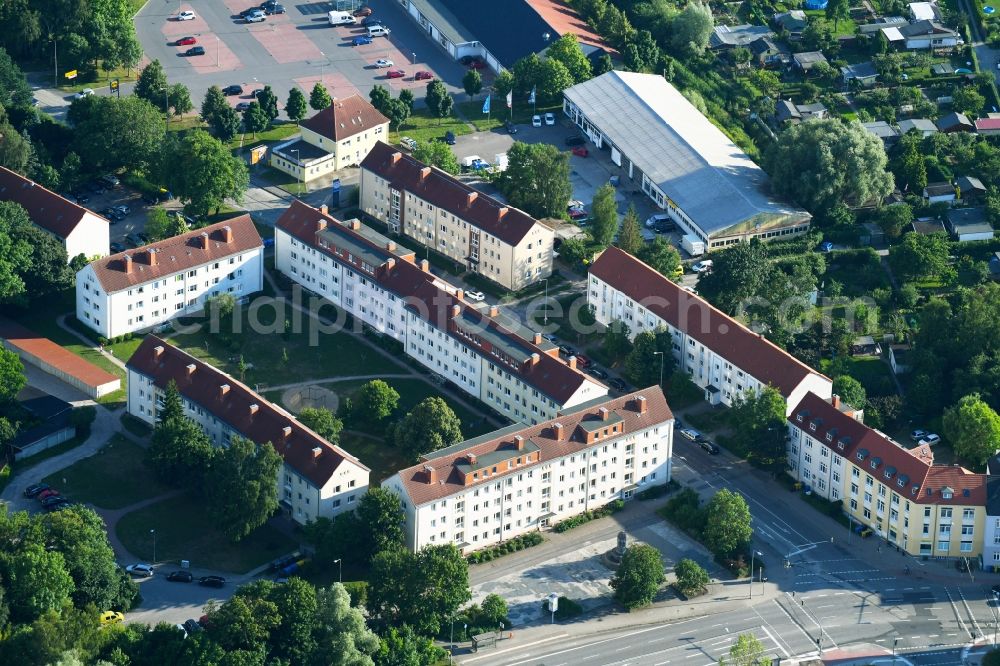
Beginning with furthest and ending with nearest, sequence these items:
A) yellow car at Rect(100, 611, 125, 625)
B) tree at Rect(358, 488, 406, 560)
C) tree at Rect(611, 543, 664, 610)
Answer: tree at Rect(358, 488, 406, 560) → tree at Rect(611, 543, 664, 610) → yellow car at Rect(100, 611, 125, 625)

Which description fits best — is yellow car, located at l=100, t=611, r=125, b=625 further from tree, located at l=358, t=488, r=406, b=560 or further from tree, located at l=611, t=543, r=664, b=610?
tree, located at l=611, t=543, r=664, b=610

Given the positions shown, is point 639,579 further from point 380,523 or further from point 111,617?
point 111,617

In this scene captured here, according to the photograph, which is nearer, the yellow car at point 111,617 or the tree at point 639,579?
the yellow car at point 111,617

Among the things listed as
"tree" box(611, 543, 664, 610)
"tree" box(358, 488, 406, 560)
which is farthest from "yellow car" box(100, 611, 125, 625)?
"tree" box(611, 543, 664, 610)

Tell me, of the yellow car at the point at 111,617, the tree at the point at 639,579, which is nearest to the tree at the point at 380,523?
the tree at the point at 639,579

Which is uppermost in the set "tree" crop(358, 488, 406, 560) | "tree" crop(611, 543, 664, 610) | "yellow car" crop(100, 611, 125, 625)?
"tree" crop(358, 488, 406, 560)

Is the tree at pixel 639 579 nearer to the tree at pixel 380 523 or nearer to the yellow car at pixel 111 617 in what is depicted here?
the tree at pixel 380 523

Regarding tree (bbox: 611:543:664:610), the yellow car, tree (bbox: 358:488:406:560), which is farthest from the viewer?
tree (bbox: 358:488:406:560)

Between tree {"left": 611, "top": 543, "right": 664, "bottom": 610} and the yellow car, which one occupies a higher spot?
tree {"left": 611, "top": 543, "right": 664, "bottom": 610}

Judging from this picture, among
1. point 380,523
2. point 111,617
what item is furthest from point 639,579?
point 111,617

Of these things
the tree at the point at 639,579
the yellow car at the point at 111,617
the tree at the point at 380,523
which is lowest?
the yellow car at the point at 111,617
